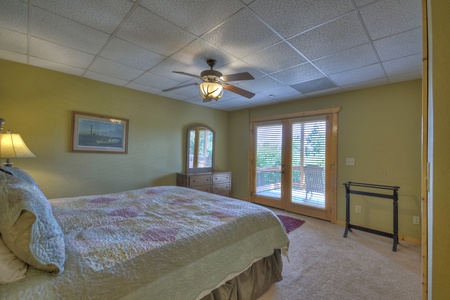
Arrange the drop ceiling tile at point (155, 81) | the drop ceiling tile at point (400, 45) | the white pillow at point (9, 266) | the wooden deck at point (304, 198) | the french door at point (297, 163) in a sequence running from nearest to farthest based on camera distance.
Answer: the white pillow at point (9, 266) → the drop ceiling tile at point (400, 45) → the drop ceiling tile at point (155, 81) → the french door at point (297, 163) → the wooden deck at point (304, 198)

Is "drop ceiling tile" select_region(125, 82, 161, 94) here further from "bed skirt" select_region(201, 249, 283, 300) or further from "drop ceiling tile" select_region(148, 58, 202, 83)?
"bed skirt" select_region(201, 249, 283, 300)

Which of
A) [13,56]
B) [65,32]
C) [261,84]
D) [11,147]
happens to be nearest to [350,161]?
[261,84]

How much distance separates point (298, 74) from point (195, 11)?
71.7 inches

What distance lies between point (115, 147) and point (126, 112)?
68 centimetres

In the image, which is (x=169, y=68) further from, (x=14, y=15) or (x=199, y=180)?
(x=199, y=180)

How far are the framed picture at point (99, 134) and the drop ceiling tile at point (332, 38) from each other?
3.09m

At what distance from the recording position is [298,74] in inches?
114

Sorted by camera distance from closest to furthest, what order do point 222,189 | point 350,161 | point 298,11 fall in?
point 298,11, point 350,161, point 222,189

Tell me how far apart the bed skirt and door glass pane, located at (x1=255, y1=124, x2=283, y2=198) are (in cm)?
273

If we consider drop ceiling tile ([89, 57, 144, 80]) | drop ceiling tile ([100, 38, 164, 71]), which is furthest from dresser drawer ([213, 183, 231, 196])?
drop ceiling tile ([100, 38, 164, 71])

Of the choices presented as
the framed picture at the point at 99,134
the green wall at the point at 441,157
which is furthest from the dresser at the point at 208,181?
the green wall at the point at 441,157

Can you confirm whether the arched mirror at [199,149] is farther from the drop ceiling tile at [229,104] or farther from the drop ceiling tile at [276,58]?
the drop ceiling tile at [276,58]

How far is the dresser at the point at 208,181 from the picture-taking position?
13.5ft

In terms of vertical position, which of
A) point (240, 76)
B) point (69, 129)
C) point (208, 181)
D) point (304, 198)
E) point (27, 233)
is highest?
point (240, 76)
